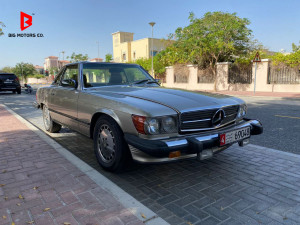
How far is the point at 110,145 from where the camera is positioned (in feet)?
10.7

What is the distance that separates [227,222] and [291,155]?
2.40 metres

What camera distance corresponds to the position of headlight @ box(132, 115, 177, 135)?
2.65 m

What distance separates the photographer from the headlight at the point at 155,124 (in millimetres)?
2648

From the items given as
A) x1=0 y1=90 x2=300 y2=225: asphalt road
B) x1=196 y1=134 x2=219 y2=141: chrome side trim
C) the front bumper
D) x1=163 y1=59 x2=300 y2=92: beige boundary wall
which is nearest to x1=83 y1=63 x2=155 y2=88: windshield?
x1=0 y1=90 x2=300 y2=225: asphalt road

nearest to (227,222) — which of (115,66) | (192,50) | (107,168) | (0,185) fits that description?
(107,168)

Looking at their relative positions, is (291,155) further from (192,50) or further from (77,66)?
(192,50)

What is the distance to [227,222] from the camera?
2.25 m

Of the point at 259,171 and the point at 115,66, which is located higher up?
the point at 115,66

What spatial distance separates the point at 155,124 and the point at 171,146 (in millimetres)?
305

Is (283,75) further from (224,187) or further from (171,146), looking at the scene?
(171,146)

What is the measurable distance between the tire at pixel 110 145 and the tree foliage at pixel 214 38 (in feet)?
63.1

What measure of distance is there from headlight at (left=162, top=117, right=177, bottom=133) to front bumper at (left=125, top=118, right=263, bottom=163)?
0.37ft

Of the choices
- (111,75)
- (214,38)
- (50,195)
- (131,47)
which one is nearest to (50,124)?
(111,75)

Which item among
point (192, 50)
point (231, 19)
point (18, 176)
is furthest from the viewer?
point (192, 50)
